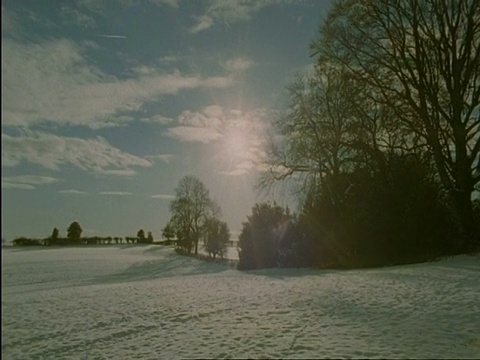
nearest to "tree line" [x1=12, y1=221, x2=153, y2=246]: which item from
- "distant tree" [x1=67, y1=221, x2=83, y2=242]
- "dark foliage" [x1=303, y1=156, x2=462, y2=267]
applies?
"distant tree" [x1=67, y1=221, x2=83, y2=242]

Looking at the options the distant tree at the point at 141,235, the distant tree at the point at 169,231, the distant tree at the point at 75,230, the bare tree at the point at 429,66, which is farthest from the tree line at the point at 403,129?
the distant tree at the point at 141,235

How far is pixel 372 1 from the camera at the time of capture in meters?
18.8

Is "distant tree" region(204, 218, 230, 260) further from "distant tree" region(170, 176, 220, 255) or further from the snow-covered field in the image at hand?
the snow-covered field

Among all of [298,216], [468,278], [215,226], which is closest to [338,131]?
[298,216]

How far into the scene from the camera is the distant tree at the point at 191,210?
48562 mm

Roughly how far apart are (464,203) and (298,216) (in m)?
9.87

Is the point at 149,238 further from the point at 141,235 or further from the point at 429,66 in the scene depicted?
the point at 429,66

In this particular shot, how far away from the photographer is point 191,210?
161ft

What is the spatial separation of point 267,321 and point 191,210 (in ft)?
137

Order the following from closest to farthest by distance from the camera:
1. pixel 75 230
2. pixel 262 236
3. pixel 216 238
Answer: pixel 262 236 → pixel 75 230 → pixel 216 238

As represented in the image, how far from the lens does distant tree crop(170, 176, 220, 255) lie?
4856 centimetres

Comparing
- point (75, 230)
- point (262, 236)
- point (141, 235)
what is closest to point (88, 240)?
point (141, 235)

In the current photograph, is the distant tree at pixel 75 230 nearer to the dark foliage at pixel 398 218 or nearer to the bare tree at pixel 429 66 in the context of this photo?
the dark foliage at pixel 398 218

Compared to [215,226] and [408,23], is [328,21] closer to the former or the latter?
[408,23]
